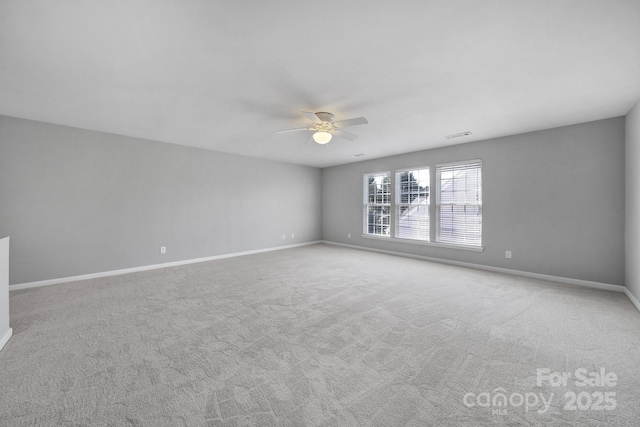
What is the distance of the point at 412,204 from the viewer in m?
6.14

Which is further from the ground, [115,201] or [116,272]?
[115,201]

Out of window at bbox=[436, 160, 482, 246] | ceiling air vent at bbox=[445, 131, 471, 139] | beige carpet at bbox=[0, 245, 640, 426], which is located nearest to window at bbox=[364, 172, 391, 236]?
window at bbox=[436, 160, 482, 246]

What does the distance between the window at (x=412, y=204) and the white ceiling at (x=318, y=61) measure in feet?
7.04

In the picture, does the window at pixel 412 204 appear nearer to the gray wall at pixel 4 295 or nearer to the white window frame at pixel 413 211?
the white window frame at pixel 413 211

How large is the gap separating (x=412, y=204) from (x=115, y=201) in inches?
245

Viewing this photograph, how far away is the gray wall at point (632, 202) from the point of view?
3100 millimetres

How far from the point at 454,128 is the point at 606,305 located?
3105 millimetres

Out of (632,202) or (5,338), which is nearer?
(5,338)

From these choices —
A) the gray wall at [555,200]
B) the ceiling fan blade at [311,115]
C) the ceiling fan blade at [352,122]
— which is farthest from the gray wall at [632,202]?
the ceiling fan blade at [311,115]

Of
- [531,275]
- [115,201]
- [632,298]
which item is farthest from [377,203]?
[115,201]

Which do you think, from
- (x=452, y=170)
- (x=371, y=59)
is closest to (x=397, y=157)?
(x=452, y=170)

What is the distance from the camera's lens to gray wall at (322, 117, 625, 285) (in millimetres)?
3695

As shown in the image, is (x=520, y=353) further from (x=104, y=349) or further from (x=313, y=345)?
(x=104, y=349)

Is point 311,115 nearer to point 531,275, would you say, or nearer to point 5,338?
point 5,338
